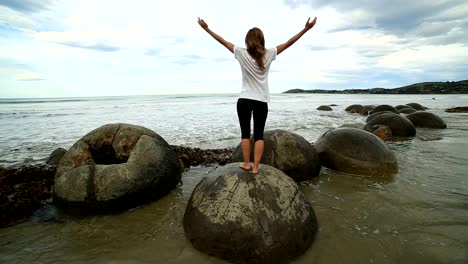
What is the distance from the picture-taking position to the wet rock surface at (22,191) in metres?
4.51

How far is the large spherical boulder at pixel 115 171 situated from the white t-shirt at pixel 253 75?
6.82 feet

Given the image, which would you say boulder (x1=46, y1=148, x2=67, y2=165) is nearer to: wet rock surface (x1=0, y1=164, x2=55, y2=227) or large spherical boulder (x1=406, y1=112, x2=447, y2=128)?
wet rock surface (x1=0, y1=164, x2=55, y2=227)

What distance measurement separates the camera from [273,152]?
565cm

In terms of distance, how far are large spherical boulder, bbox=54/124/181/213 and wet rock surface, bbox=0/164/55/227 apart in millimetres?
538

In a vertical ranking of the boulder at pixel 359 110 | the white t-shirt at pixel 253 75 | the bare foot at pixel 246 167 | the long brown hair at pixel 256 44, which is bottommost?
the boulder at pixel 359 110

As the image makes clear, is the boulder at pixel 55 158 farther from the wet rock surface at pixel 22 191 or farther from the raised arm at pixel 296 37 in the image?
the raised arm at pixel 296 37

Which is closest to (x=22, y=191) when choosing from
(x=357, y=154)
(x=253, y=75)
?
(x=253, y=75)

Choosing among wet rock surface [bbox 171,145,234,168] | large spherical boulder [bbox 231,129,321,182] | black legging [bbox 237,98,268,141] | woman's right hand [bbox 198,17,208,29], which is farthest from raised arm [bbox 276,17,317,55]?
wet rock surface [bbox 171,145,234,168]

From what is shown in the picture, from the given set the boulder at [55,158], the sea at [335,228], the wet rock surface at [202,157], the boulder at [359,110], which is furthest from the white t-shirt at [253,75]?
the boulder at [359,110]

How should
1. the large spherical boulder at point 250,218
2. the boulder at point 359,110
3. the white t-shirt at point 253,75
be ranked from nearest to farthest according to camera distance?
the large spherical boulder at point 250,218, the white t-shirt at point 253,75, the boulder at point 359,110

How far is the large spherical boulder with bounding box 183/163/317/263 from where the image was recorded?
10.5ft

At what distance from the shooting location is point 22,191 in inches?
209

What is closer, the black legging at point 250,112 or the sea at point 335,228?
the sea at point 335,228

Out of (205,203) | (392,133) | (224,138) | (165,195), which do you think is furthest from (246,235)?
(392,133)
